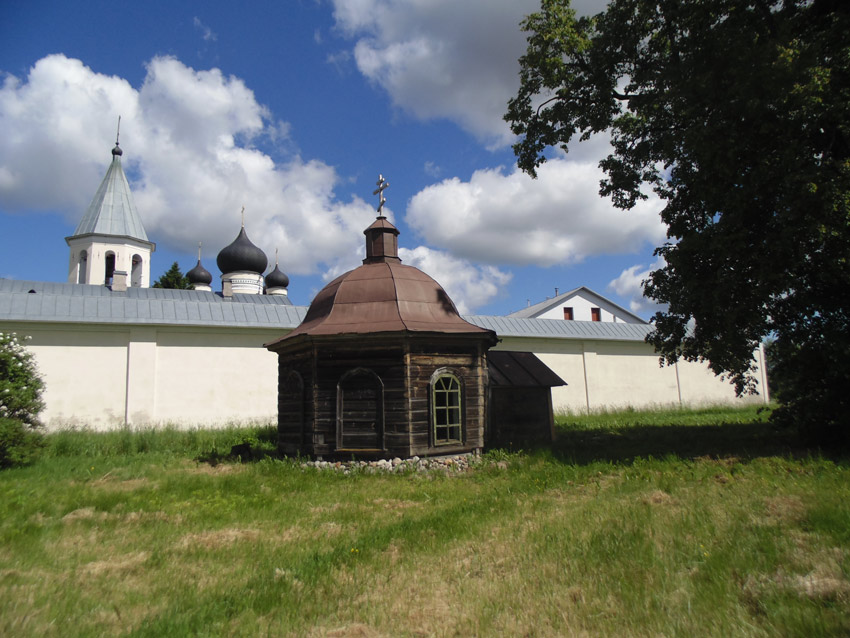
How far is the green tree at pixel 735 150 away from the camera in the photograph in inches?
318

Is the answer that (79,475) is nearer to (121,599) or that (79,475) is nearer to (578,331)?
(121,599)

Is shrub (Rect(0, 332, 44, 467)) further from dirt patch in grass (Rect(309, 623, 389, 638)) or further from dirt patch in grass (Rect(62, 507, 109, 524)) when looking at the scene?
dirt patch in grass (Rect(309, 623, 389, 638))

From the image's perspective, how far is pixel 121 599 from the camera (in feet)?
15.2

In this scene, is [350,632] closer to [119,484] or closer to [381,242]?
[119,484]

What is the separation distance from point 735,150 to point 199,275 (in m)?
37.2

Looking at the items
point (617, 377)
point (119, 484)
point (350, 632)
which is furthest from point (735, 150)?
point (617, 377)

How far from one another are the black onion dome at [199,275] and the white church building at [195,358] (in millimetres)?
14031

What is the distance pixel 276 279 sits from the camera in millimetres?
43812

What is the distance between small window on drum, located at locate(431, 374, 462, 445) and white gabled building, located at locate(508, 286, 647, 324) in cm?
2799

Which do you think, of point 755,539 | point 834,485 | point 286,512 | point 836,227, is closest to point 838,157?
point 836,227

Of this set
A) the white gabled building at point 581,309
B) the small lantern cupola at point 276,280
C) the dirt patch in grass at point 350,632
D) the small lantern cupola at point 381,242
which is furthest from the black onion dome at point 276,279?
the dirt patch in grass at point 350,632

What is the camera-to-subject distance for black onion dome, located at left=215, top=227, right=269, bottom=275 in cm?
3794

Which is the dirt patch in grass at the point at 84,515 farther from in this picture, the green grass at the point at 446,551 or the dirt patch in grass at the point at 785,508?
the dirt patch in grass at the point at 785,508

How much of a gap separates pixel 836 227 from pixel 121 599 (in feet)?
31.6
